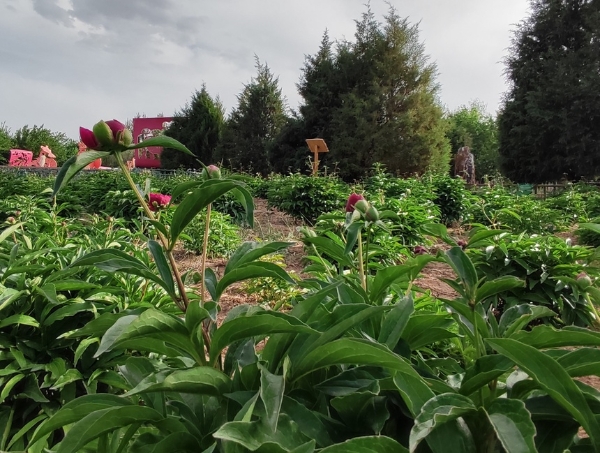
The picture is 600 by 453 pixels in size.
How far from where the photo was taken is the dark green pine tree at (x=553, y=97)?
16.3 meters

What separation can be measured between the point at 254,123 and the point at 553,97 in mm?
12260

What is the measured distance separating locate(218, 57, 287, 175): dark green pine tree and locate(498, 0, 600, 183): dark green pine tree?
32.4 feet

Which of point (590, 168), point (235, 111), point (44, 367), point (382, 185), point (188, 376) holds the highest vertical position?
point (235, 111)

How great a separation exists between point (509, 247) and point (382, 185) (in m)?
5.03

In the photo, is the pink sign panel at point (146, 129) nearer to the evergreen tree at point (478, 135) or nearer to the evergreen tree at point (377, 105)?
the evergreen tree at point (377, 105)

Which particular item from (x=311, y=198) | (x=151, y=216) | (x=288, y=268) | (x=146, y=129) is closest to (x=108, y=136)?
(x=151, y=216)

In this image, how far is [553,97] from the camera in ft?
54.8

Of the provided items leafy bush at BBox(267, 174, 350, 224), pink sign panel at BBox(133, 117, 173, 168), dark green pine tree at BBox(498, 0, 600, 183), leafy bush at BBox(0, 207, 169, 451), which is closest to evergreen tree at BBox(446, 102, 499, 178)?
dark green pine tree at BBox(498, 0, 600, 183)

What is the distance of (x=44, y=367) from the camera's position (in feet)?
6.11

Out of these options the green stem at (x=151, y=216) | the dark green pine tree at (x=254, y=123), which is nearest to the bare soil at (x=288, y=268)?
the green stem at (x=151, y=216)

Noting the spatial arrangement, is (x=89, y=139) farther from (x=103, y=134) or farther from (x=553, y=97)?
(x=553, y=97)

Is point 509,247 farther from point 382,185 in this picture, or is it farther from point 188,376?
point 382,185

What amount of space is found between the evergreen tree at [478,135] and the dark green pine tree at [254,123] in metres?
13.1

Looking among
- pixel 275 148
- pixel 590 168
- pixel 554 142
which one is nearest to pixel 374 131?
pixel 275 148
